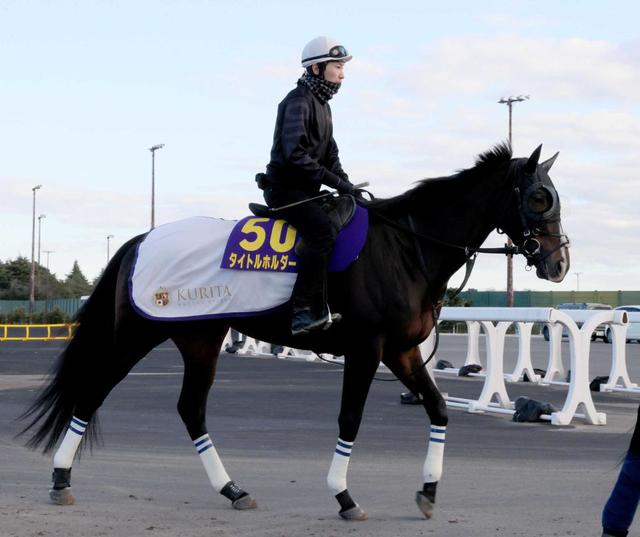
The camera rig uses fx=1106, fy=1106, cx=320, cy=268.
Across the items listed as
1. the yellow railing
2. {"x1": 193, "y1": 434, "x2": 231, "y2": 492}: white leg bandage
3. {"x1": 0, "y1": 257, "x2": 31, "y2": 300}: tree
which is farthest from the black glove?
{"x1": 0, "y1": 257, "x2": 31, "y2": 300}: tree

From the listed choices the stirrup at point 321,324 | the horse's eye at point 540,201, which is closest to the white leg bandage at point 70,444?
the stirrup at point 321,324

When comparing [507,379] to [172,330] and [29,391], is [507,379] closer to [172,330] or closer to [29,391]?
[29,391]

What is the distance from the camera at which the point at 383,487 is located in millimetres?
8461

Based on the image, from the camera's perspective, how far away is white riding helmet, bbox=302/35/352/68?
7863 millimetres

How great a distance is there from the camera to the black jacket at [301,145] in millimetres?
7648

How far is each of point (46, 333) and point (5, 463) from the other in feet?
164

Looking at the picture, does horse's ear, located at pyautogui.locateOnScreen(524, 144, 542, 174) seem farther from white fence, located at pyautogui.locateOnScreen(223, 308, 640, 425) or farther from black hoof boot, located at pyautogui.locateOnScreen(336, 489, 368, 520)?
white fence, located at pyautogui.locateOnScreen(223, 308, 640, 425)

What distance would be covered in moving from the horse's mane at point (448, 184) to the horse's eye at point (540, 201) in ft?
1.46

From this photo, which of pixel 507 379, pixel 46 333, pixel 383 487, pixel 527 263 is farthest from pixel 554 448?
pixel 46 333

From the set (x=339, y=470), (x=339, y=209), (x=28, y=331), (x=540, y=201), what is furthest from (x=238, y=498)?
(x=28, y=331)

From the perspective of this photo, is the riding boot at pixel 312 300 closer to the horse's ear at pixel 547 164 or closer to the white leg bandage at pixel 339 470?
the white leg bandage at pixel 339 470

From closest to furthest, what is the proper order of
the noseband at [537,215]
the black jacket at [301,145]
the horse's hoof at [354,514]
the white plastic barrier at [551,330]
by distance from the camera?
the horse's hoof at [354,514] < the noseband at [537,215] < the black jacket at [301,145] < the white plastic barrier at [551,330]

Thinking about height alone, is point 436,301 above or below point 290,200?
below

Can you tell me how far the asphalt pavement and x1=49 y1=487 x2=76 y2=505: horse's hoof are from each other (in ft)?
0.32
